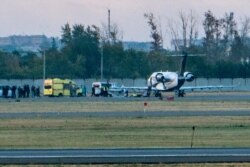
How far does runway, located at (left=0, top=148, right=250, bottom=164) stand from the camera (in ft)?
95.6

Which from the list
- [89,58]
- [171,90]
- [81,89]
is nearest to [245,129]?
[171,90]

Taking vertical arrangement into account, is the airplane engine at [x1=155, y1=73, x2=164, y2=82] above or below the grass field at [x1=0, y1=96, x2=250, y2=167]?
above

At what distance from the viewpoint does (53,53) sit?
162 m

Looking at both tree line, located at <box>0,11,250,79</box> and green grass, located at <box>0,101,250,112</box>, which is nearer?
green grass, located at <box>0,101,250,112</box>

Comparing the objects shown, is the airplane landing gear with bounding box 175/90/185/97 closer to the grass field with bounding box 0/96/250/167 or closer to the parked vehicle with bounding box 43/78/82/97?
the parked vehicle with bounding box 43/78/82/97

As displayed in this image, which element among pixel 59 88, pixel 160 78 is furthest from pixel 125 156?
pixel 59 88

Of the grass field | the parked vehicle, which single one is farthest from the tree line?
the grass field

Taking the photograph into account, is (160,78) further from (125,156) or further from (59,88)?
(125,156)

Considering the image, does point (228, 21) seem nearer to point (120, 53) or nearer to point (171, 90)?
point (120, 53)

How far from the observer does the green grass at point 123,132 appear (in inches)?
1518

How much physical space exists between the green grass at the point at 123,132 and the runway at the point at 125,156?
3782 millimetres

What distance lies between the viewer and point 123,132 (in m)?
45.4

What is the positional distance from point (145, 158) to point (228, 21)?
157432 millimetres

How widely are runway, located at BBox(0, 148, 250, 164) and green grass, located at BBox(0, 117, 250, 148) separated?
378cm
